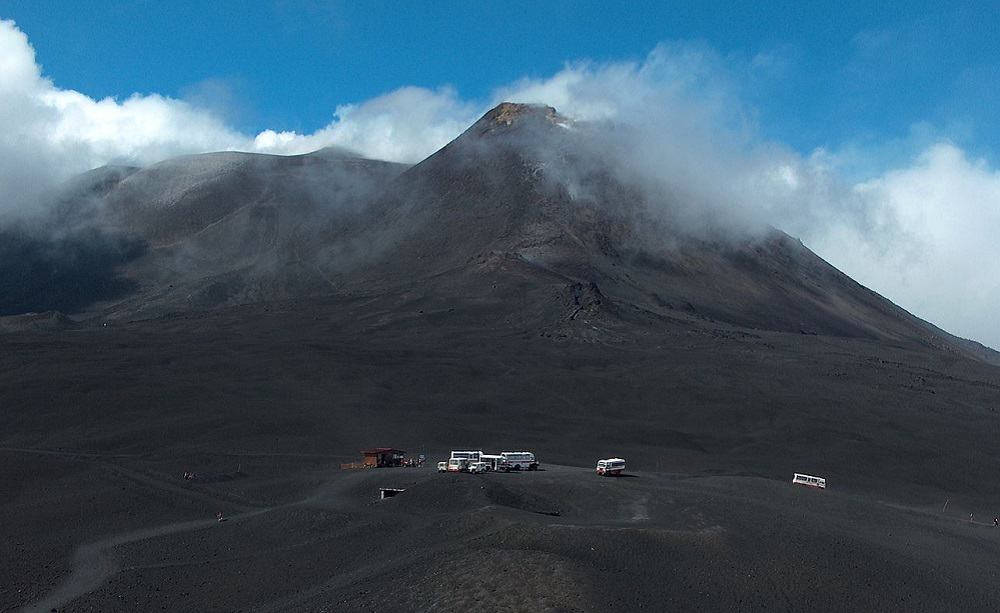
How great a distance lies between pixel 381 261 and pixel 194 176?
7231 centimetres

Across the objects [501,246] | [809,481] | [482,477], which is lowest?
[809,481]

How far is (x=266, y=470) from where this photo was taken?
55.2 m

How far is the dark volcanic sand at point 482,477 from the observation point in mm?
31984

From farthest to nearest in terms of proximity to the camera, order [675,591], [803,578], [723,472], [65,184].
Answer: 1. [65,184]
2. [723,472]
3. [803,578]
4. [675,591]

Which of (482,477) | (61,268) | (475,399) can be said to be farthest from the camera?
(61,268)

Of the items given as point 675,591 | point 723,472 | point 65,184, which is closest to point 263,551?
point 675,591

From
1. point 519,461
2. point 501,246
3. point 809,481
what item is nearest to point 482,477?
point 519,461

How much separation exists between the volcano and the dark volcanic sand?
0.22m

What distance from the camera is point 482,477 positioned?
44.9m

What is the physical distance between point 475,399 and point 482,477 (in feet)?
125

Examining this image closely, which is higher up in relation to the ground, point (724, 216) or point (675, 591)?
point (724, 216)

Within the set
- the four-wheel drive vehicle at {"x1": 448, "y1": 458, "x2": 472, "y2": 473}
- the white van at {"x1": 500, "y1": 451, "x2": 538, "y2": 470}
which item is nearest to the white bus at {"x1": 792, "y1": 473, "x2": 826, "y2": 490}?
the white van at {"x1": 500, "y1": 451, "x2": 538, "y2": 470}

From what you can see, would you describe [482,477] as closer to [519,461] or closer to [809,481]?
[519,461]

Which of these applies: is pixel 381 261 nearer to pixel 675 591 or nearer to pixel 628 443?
pixel 628 443
